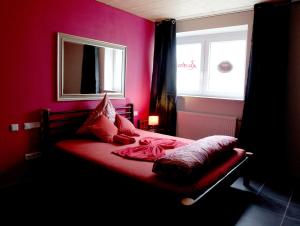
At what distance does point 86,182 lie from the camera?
9.50 feet

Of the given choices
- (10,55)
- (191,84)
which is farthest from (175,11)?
(10,55)

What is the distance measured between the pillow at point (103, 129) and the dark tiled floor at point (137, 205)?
71 centimetres

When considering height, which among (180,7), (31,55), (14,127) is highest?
(180,7)

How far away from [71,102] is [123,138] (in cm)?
100

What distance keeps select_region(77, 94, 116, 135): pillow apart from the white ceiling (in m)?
1.54

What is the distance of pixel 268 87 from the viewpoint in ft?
12.4

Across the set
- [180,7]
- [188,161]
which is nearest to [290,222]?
[188,161]

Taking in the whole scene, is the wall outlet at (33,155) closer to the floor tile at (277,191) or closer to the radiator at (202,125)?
the radiator at (202,125)

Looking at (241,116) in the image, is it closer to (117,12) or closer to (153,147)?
(153,147)

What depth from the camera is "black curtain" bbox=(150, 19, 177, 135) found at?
4848 mm

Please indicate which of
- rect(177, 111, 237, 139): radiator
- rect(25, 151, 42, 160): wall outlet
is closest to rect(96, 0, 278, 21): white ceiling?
rect(177, 111, 237, 139): radiator

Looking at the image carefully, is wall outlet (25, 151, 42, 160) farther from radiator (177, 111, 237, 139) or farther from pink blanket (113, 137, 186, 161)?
radiator (177, 111, 237, 139)

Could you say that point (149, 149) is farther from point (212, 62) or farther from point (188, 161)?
point (212, 62)

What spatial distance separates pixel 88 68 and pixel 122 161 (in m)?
1.85
